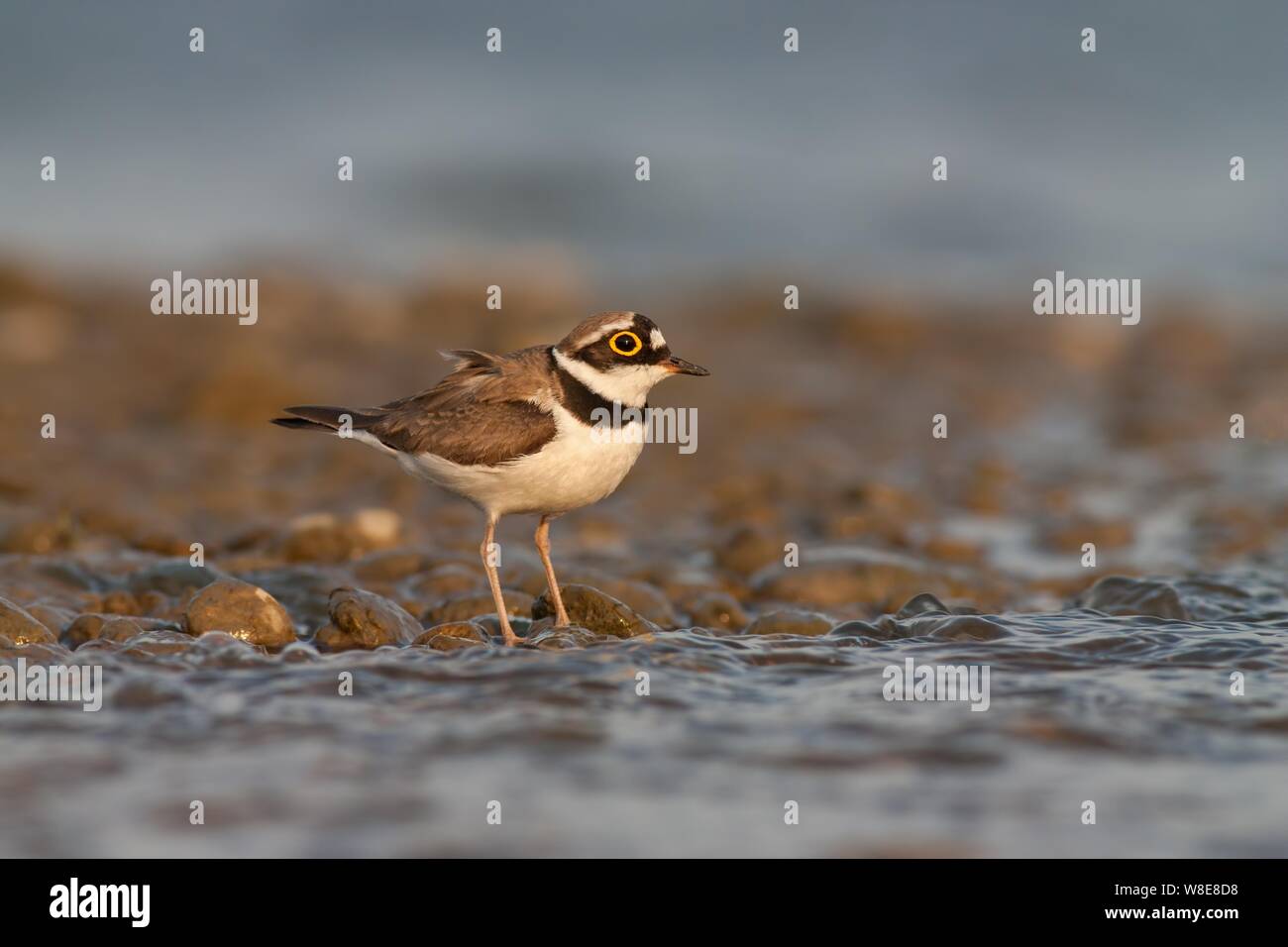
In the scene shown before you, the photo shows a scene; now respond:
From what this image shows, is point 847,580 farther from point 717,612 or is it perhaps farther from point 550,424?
point 550,424

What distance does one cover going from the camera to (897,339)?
56.9 feet

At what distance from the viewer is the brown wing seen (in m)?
7.80

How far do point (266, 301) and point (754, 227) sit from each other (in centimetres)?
806

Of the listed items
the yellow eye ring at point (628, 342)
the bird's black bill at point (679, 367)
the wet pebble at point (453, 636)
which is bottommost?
the wet pebble at point (453, 636)

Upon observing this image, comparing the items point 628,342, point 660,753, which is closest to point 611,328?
point 628,342

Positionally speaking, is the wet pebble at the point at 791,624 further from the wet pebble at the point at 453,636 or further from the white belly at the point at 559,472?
the wet pebble at the point at 453,636

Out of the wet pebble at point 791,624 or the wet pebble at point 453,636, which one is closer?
the wet pebble at point 453,636

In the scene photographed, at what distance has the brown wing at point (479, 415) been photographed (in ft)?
25.6

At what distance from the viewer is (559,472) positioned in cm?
775

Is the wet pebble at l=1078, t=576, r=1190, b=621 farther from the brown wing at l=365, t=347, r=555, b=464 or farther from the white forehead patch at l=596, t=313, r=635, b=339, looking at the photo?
the brown wing at l=365, t=347, r=555, b=464

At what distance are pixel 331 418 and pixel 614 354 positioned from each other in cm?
202

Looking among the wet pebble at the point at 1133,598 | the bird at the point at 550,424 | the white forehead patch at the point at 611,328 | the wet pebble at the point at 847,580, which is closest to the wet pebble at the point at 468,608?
the bird at the point at 550,424

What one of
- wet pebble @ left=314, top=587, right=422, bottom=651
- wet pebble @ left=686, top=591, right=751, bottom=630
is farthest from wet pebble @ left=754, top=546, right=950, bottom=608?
wet pebble @ left=314, top=587, right=422, bottom=651
